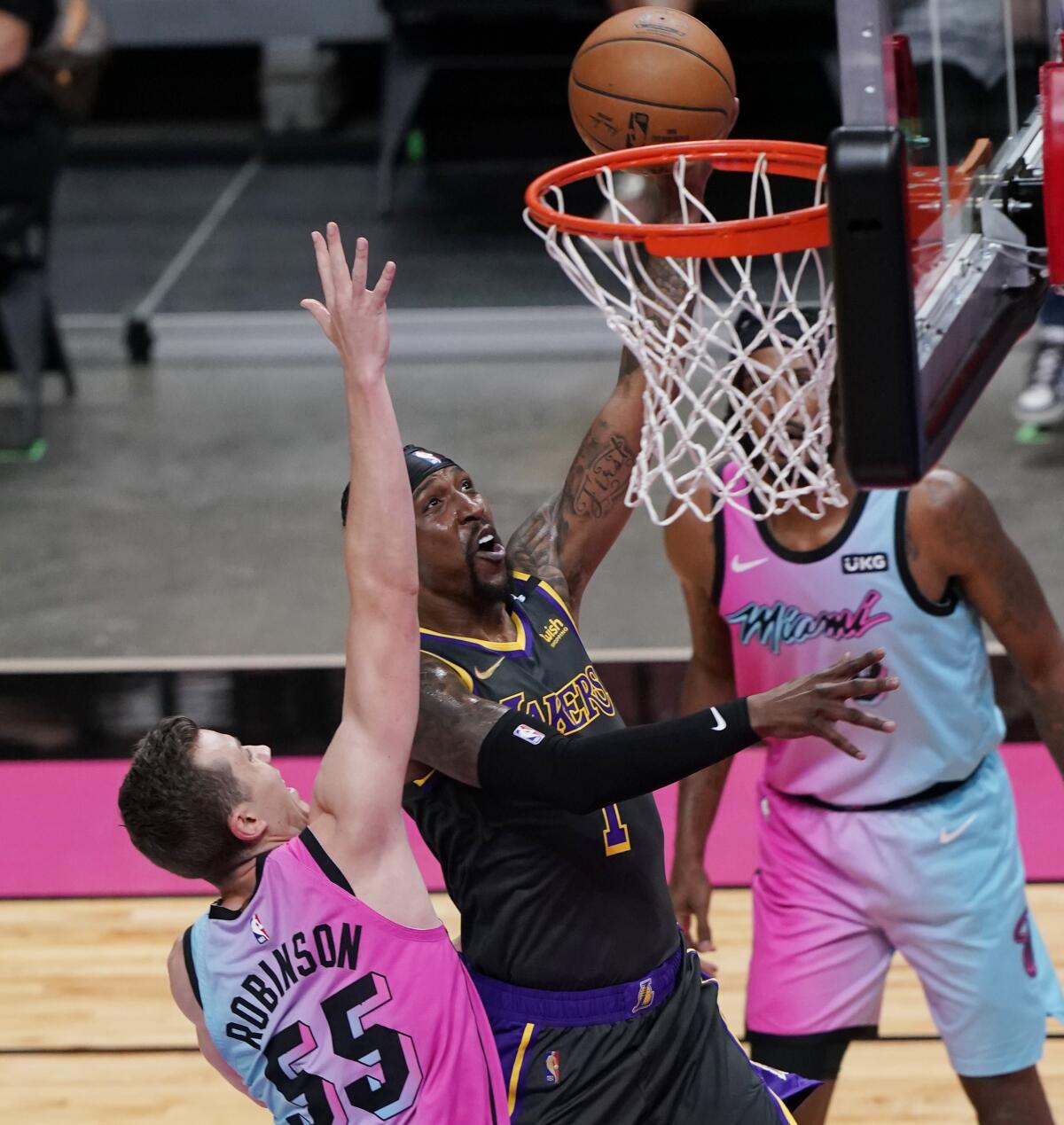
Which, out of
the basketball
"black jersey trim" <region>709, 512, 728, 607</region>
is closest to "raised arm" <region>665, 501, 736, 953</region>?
"black jersey trim" <region>709, 512, 728, 607</region>

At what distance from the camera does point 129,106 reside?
44.4ft

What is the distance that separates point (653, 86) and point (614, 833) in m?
1.28

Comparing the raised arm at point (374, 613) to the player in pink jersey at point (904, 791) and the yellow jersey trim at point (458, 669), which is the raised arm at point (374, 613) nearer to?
the yellow jersey trim at point (458, 669)

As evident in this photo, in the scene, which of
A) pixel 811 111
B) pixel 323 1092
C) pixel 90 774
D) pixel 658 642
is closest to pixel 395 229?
pixel 811 111

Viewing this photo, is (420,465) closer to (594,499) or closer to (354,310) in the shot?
(594,499)

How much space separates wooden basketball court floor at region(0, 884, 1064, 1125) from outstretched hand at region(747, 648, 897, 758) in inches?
68.6

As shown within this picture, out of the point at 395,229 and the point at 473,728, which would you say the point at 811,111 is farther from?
the point at 473,728

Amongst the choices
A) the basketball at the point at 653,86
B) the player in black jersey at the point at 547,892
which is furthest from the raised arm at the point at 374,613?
the basketball at the point at 653,86

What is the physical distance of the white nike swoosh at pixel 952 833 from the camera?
3.39m

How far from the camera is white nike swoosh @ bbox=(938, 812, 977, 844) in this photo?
339cm

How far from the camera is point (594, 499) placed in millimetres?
3344

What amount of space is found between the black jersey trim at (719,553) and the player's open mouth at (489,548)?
0.56 meters

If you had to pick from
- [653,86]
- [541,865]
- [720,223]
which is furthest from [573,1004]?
[653,86]

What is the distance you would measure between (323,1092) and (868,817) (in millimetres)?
1213
